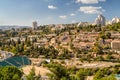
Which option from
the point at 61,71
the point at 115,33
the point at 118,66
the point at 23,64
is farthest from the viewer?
the point at 115,33

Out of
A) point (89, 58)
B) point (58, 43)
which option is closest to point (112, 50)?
point (89, 58)

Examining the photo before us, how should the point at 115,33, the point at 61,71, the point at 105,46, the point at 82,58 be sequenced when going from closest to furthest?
1. the point at 61,71
2. the point at 82,58
3. the point at 105,46
4. the point at 115,33

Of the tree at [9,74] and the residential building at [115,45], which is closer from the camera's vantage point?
the tree at [9,74]

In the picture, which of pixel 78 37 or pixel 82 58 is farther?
pixel 78 37

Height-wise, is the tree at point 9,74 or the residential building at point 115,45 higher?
the tree at point 9,74

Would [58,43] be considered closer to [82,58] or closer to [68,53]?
[68,53]

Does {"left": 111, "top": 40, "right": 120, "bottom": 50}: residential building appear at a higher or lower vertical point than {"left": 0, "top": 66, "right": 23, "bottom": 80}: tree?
lower

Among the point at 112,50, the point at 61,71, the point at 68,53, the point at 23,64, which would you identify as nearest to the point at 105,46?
the point at 112,50

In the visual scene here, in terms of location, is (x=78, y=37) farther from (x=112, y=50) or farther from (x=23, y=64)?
(x=23, y=64)

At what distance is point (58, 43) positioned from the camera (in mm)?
43500

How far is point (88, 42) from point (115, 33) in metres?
5.43

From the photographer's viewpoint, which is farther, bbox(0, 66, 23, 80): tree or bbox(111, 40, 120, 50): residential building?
bbox(111, 40, 120, 50): residential building

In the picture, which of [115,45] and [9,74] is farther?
[115,45]

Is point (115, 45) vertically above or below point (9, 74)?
below
